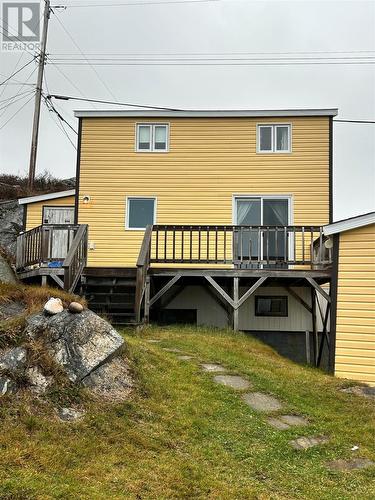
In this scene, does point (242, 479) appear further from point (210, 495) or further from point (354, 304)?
point (354, 304)

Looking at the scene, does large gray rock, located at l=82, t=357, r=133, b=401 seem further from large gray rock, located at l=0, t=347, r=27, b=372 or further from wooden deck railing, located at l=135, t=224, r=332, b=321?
wooden deck railing, located at l=135, t=224, r=332, b=321

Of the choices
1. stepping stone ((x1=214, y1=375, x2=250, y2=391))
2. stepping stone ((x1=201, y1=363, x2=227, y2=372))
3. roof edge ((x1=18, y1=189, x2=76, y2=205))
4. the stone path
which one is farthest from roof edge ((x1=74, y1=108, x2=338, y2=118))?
stepping stone ((x1=214, y1=375, x2=250, y2=391))

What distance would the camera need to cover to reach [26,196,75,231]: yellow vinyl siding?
17250 millimetres

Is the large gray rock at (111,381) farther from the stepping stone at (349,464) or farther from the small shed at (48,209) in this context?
the small shed at (48,209)

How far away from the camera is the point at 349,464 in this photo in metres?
4.91

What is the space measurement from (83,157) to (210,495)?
12.0m

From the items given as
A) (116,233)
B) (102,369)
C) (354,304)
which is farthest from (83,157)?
(102,369)

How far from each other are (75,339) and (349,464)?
3.21 m

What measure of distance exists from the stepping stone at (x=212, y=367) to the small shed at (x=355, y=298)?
9.09 feet

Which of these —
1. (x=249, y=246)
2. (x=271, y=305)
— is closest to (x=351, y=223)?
(x=249, y=246)

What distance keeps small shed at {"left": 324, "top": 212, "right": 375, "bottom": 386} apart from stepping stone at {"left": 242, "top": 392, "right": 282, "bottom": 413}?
3.25 m

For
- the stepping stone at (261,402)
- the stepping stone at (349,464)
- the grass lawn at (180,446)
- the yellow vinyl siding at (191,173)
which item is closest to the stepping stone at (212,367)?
the grass lawn at (180,446)

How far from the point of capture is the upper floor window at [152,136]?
14734 millimetres

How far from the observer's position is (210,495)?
13.2ft
